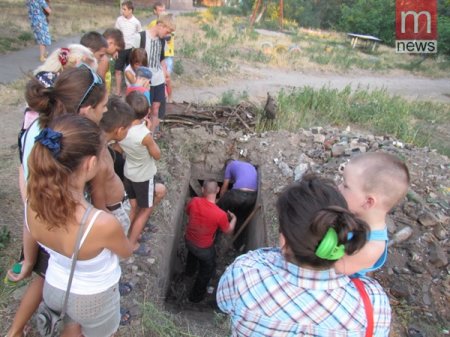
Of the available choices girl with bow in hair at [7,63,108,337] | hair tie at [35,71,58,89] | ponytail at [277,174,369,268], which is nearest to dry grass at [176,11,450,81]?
hair tie at [35,71,58,89]

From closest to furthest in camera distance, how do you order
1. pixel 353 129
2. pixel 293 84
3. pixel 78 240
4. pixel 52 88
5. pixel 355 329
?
1. pixel 355 329
2. pixel 78 240
3. pixel 52 88
4. pixel 353 129
5. pixel 293 84

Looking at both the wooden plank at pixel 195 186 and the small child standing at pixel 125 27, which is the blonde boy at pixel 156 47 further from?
the small child standing at pixel 125 27

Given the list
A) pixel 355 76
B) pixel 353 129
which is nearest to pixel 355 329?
pixel 353 129

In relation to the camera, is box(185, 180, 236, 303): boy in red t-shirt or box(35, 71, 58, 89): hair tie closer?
box(35, 71, 58, 89): hair tie

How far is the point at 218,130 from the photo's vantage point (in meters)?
6.66

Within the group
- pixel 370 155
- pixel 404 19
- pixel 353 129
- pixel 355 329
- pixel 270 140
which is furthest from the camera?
pixel 404 19

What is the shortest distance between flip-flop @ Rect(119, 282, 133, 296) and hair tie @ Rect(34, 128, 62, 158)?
1931 mm

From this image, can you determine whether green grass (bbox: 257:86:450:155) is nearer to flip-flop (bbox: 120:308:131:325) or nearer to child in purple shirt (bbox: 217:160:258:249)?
child in purple shirt (bbox: 217:160:258:249)

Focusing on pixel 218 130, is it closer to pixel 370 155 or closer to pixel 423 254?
pixel 423 254

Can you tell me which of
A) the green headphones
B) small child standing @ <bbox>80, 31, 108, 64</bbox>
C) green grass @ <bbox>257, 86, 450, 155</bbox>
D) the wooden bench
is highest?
the wooden bench

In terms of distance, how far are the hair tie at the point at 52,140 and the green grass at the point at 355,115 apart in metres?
5.75

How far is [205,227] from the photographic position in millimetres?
4449

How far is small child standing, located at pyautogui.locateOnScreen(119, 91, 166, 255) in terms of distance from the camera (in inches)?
120

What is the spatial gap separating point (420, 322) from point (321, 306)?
2.77 meters
